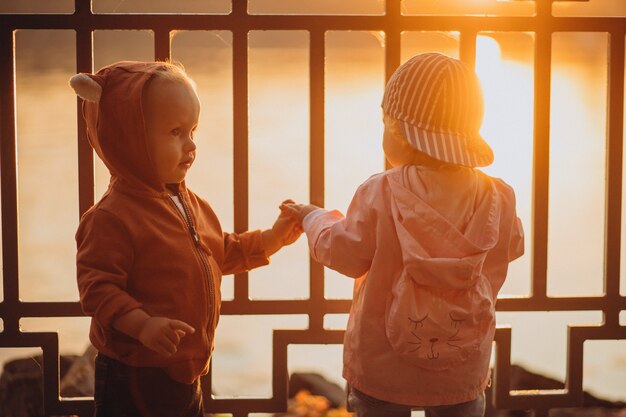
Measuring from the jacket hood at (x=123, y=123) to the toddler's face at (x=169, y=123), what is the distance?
0.03 meters

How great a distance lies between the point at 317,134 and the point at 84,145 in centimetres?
65

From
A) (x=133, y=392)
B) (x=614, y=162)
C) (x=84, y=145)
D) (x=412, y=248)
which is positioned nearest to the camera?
(x=412, y=248)

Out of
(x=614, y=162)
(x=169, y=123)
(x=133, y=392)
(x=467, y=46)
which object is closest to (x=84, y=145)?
(x=169, y=123)

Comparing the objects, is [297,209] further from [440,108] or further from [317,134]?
[440,108]

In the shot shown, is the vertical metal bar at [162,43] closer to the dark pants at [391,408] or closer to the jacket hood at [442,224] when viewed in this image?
the jacket hood at [442,224]

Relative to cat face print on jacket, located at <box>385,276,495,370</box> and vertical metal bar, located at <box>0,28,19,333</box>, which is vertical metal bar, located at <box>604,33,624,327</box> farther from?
vertical metal bar, located at <box>0,28,19,333</box>

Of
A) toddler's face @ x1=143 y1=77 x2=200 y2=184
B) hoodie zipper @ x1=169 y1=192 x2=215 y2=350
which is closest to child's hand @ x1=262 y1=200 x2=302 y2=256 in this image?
hoodie zipper @ x1=169 y1=192 x2=215 y2=350

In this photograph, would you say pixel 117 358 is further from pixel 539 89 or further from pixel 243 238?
pixel 539 89

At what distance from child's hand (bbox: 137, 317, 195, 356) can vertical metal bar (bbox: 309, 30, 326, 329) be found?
1.81ft

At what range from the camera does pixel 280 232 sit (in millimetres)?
2000

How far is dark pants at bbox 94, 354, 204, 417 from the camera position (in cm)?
177

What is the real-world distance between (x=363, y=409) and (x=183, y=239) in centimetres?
60

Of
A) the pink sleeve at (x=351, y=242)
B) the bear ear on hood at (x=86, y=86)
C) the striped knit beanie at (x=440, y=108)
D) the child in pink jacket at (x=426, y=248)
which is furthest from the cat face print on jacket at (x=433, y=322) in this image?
the bear ear on hood at (x=86, y=86)

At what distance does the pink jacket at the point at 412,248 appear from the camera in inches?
65.2
